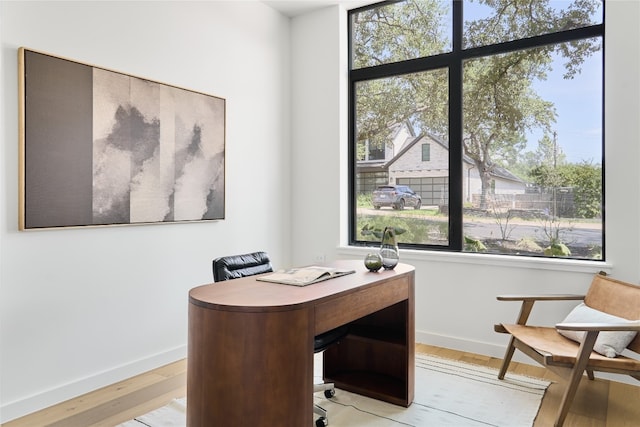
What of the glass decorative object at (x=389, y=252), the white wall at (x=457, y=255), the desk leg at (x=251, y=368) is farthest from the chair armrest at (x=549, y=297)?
the desk leg at (x=251, y=368)

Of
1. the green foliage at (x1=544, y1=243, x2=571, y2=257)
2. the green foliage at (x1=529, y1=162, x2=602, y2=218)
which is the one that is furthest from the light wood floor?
the green foliage at (x1=529, y1=162, x2=602, y2=218)

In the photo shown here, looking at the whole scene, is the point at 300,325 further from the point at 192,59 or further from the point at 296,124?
the point at 296,124

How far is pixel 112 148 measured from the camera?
2.88 metres

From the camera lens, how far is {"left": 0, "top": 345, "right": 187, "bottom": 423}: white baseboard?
2453 millimetres

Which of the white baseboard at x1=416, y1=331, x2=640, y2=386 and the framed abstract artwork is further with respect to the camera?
the white baseboard at x1=416, y1=331, x2=640, y2=386

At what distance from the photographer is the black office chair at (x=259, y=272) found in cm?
236

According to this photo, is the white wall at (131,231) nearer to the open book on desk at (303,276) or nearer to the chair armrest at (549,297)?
the open book on desk at (303,276)

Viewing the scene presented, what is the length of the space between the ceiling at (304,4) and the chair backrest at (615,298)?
295cm

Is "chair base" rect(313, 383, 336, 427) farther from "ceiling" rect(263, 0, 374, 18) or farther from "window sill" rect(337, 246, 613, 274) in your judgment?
"ceiling" rect(263, 0, 374, 18)

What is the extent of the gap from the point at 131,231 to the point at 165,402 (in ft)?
3.70

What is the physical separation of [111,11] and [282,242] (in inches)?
94.6

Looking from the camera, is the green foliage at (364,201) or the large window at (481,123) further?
the green foliage at (364,201)

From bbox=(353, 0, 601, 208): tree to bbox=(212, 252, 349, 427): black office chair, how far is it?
1.84m

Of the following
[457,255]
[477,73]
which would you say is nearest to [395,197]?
[457,255]
